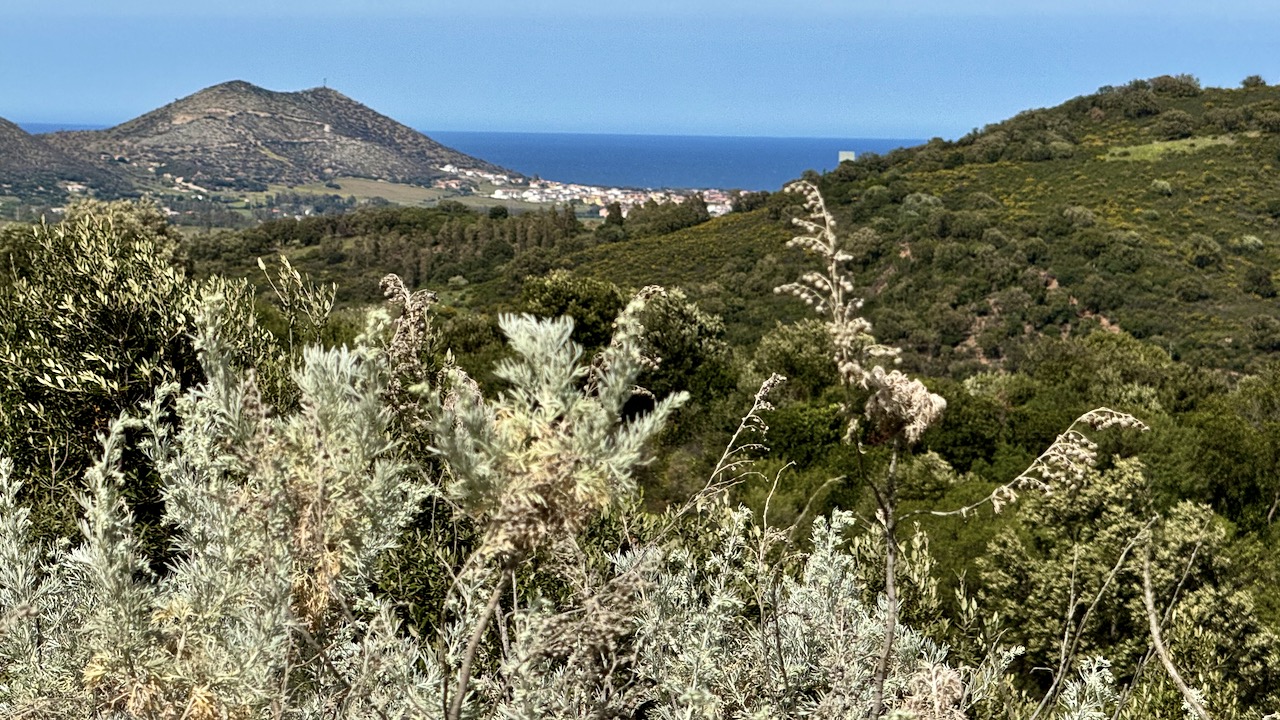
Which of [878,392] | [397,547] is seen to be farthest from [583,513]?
[397,547]

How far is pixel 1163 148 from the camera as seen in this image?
58.7 meters

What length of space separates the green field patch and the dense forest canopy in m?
30.7

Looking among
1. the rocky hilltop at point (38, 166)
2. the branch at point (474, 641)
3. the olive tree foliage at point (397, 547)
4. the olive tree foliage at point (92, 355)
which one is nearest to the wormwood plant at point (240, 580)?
the olive tree foliage at point (397, 547)

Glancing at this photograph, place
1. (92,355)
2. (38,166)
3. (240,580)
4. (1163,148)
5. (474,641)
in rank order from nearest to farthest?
(474,641) < (240,580) < (92,355) < (1163,148) < (38,166)

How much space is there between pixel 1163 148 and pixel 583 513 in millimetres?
69445

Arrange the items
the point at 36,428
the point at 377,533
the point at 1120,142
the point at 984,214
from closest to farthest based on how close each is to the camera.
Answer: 1. the point at 377,533
2. the point at 36,428
3. the point at 984,214
4. the point at 1120,142

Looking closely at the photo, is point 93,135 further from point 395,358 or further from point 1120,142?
point 395,358

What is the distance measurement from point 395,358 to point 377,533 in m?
1.44

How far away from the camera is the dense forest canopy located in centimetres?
245

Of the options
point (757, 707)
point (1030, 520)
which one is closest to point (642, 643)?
point (757, 707)

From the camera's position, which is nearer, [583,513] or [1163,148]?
[583,513]

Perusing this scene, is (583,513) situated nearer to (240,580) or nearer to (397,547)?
(397,547)

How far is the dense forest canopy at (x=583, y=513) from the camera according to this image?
2453 mm

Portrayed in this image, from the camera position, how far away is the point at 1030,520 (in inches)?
481
